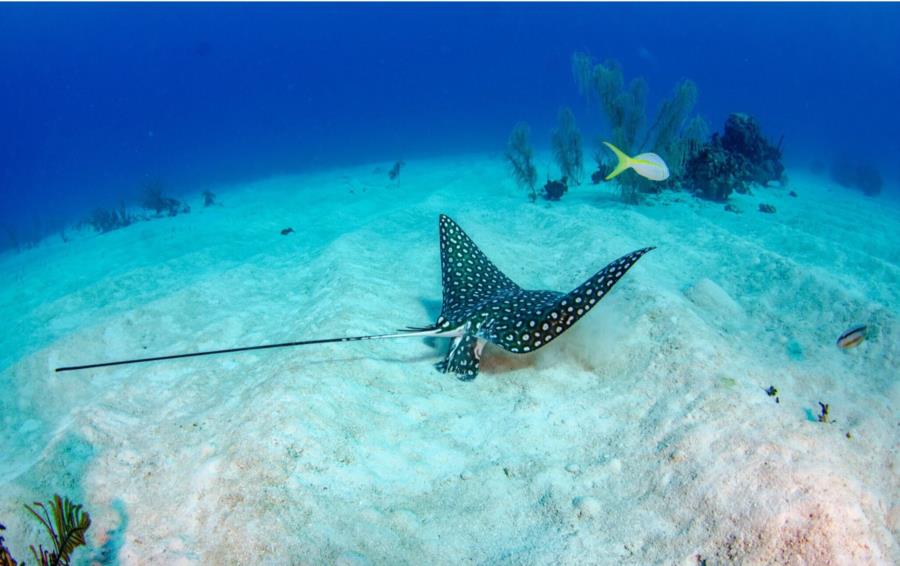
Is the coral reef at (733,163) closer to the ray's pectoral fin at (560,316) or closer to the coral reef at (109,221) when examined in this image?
the ray's pectoral fin at (560,316)

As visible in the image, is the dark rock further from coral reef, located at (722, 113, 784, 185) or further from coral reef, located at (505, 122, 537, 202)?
coral reef, located at (505, 122, 537, 202)

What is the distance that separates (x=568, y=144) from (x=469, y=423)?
37.4 ft

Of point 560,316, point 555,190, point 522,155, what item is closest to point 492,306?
point 560,316

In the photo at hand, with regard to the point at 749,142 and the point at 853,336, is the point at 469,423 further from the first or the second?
the point at 749,142

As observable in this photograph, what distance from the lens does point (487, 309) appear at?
4508mm

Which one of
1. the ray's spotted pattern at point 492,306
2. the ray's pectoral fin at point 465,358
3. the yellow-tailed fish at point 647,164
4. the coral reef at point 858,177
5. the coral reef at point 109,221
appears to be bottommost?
the coral reef at point 858,177

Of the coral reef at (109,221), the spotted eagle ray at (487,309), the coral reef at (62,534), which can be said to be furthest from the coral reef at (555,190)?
the coral reef at (109,221)

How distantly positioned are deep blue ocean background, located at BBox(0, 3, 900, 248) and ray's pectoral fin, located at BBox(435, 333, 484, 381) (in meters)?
13.0

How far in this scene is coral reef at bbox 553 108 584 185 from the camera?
514 inches

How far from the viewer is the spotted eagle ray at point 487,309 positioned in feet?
12.3

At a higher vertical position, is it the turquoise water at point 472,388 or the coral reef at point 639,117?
the coral reef at point 639,117

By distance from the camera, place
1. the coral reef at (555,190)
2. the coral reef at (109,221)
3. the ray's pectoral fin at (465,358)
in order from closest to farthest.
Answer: the ray's pectoral fin at (465,358)
the coral reef at (555,190)
the coral reef at (109,221)

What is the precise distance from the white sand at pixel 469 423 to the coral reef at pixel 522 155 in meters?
5.76

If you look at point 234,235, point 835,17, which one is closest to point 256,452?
point 234,235
